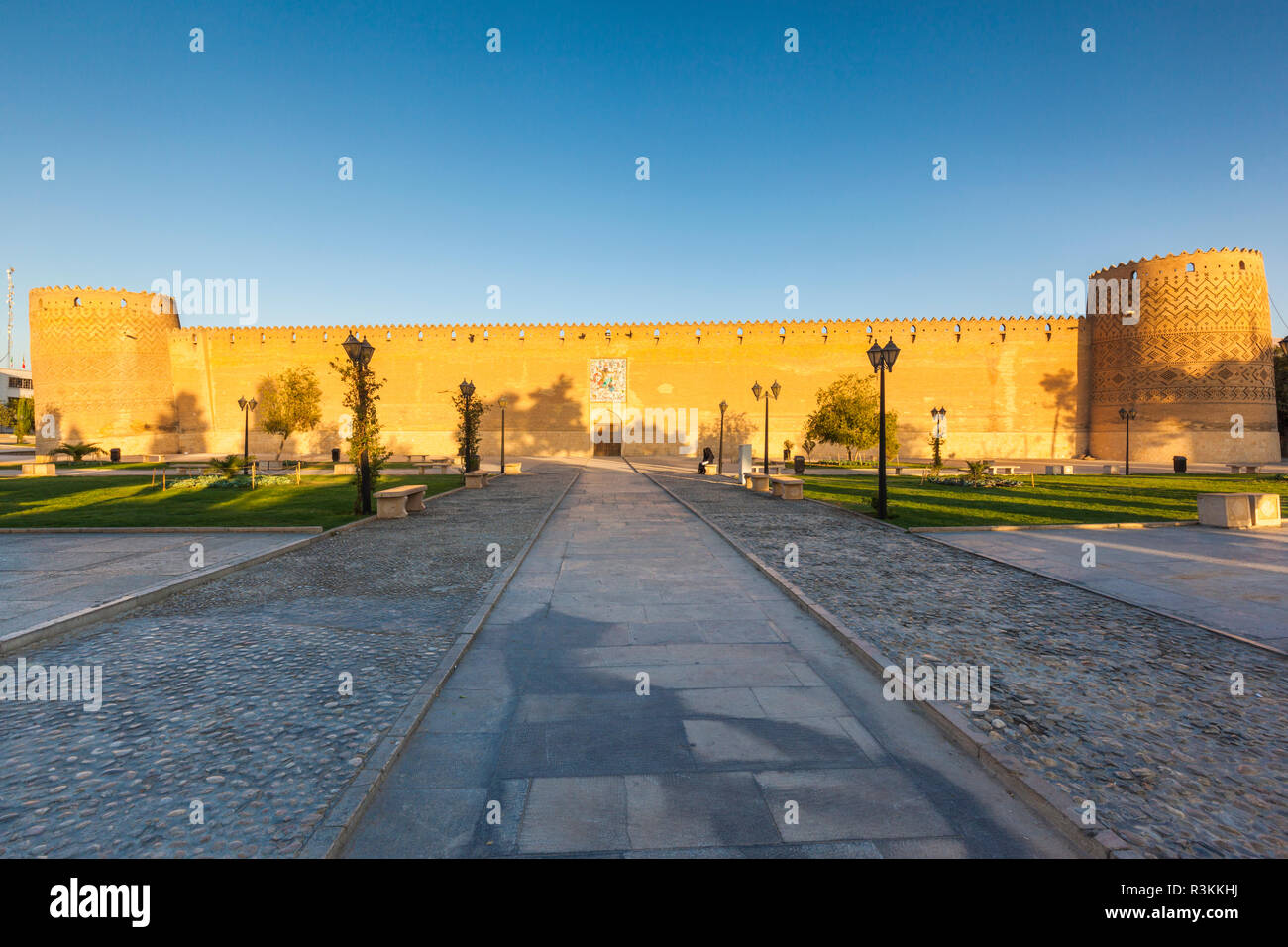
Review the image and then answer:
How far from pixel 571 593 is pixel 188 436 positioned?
43920mm

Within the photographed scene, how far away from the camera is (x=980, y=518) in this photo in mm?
11438

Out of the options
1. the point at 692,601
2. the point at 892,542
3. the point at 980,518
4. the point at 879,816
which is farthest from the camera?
the point at 980,518

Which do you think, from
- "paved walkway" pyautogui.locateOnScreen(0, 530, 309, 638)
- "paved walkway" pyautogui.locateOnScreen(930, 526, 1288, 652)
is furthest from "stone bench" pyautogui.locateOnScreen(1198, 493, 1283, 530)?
"paved walkway" pyautogui.locateOnScreen(0, 530, 309, 638)

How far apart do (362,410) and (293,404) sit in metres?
27.6

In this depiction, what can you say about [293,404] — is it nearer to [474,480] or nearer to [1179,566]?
[474,480]

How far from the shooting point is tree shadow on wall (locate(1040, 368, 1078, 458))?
37.2 m

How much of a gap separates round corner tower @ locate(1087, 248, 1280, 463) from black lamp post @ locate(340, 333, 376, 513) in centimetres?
3805

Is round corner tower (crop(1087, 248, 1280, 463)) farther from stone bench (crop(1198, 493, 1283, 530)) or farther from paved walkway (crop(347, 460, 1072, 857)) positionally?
paved walkway (crop(347, 460, 1072, 857))

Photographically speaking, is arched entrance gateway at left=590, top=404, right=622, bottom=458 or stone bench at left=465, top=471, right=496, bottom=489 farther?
arched entrance gateway at left=590, top=404, right=622, bottom=458

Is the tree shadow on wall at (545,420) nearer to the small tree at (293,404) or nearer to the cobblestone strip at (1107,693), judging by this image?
the small tree at (293,404)
